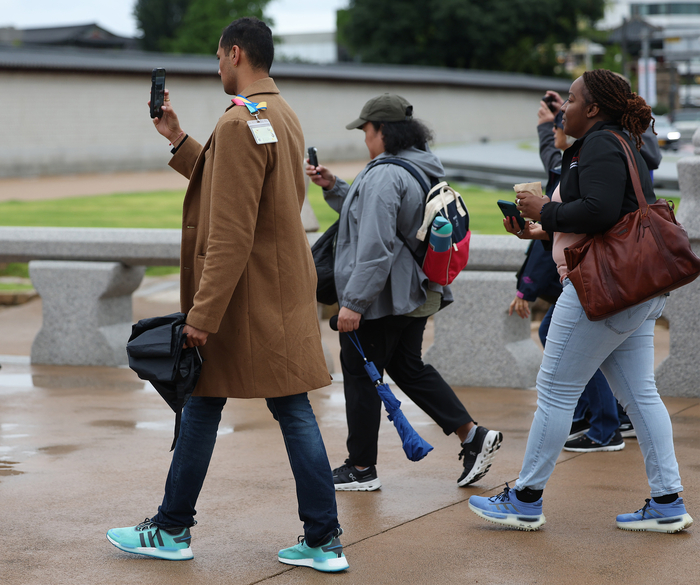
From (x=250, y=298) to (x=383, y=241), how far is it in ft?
3.07

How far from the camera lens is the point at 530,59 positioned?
52.7 metres

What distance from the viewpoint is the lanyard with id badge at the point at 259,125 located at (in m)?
3.08

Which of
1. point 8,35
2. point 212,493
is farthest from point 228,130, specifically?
point 8,35

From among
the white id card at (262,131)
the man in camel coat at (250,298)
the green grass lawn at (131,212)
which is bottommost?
the green grass lawn at (131,212)

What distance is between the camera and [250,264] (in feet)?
10.5

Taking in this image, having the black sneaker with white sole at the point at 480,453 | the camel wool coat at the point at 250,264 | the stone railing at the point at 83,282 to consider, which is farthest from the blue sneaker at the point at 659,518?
the stone railing at the point at 83,282

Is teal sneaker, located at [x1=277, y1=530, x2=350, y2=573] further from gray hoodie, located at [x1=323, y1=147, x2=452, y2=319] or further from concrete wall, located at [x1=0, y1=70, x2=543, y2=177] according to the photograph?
concrete wall, located at [x1=0, y1=70, x2=543, y2=177]

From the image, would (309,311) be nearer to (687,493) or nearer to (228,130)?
(228,130)

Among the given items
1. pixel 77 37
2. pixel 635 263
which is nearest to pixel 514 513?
pixel 635 263

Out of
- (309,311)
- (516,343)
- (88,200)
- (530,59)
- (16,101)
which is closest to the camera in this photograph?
(309,311)

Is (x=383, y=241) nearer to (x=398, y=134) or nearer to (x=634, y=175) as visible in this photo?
(x=398, y=134)

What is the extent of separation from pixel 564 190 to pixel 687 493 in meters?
1.54

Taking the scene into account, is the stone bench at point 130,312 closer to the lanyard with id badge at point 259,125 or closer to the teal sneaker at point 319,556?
the teal sneaker at point 319,556

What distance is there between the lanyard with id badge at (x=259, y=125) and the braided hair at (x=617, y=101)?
1.18 metres
